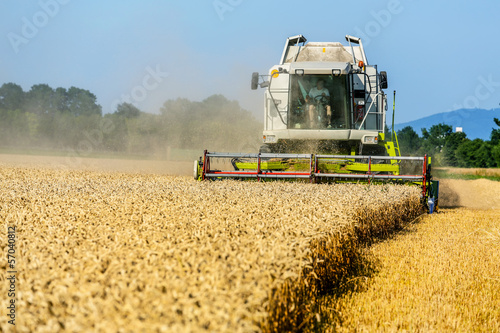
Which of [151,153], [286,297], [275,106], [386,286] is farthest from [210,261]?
[151,153]

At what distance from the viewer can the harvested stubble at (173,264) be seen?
1931mm

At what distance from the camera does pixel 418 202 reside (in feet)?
30.2

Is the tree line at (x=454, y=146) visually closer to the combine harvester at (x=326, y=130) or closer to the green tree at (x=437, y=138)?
the green tree at (x=437, y=138)

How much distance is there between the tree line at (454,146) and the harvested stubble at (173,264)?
52.5m

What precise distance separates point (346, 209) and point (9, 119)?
56538 mm

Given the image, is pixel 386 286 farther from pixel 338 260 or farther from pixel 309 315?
pixel 309 315

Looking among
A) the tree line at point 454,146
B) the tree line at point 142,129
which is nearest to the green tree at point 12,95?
the tree line at point 142,129

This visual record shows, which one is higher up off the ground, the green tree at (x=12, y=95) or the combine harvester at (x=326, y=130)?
the green tree at (x=12, y=95)

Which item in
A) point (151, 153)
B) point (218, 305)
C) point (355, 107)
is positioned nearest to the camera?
point (218, 305)

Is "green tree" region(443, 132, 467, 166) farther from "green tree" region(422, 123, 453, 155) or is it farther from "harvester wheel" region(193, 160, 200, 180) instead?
"harvester wheel" region(193, 160, 200, 180)

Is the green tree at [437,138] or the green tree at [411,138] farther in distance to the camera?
the green tree at [411,138]

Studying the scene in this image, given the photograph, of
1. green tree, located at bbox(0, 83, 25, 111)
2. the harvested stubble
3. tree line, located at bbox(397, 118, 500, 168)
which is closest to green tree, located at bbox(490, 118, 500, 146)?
tree line, located at bbox(397, 118, 500, 168)

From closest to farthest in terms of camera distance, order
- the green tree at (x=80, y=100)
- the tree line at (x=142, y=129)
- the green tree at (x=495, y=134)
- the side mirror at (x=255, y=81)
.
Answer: the side mirror at (x=255, y=81) → the tree line at (x=142, y=129) → the green tree at (x=495, y=134) → the green tree at (x=80, y=100)

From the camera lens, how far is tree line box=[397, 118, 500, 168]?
62.0 meters
